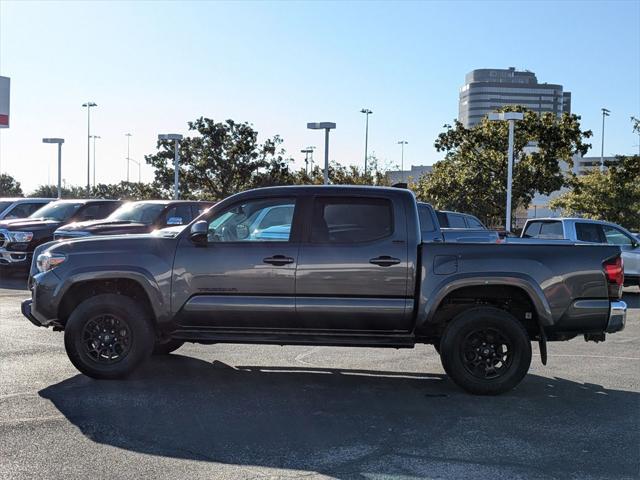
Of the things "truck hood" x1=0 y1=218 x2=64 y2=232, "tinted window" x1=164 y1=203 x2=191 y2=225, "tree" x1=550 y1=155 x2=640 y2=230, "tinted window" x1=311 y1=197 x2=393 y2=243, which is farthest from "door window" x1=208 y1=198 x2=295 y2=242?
"tree" x1=550 y1=155 x2=640 y2=230

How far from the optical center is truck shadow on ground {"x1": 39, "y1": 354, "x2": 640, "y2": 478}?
4770mm

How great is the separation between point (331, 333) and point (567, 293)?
2.22 m

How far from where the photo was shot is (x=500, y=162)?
31.4m

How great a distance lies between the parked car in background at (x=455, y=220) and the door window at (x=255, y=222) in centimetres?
1108

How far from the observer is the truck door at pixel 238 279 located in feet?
21.6

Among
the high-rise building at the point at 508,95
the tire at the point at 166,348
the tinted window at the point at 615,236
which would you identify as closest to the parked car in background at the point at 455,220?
the tinted window at the point at 615,236

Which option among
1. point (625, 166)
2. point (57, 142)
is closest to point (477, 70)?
point (625, 166)

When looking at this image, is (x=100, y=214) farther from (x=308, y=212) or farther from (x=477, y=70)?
(x=477, y=70)

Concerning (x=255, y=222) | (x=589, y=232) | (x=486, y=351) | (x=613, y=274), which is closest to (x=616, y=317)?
(x=613, y=274)

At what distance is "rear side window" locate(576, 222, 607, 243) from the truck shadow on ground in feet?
31.1

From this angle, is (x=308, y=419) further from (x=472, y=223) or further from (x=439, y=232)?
(x=472, y=223)

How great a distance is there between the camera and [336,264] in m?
6.55

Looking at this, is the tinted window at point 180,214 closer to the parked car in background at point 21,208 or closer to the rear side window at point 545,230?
the parked car in background at point 21,208

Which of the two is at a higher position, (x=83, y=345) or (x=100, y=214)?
(x=100, y=214)
